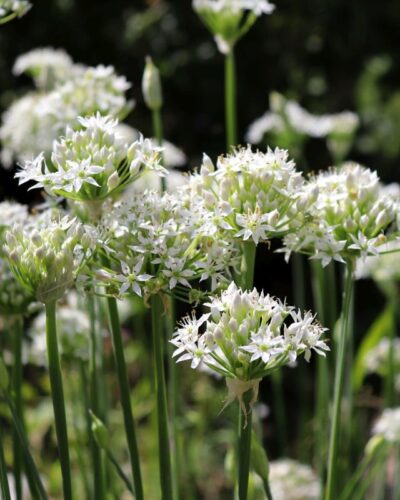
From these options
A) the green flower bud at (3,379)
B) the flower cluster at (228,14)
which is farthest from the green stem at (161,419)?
the flower cluster at (228,14)

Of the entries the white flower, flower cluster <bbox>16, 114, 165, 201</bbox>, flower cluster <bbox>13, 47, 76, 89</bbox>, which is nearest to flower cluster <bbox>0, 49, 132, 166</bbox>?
flower cluster <bbox>13, 47, 76, 89</bbox>

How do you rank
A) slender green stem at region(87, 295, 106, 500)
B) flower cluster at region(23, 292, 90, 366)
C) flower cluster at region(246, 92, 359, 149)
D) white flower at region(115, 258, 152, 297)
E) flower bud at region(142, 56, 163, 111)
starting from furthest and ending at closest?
1. flower cluster at region(246, 92, 359, 149)
2. flower cluster at region(23, 292, 90, 366)
3. flower bud at region(142, 56, 163, 111)
4. slender green stem at region(87, 295, 106, 500)
5. white flower at region(115, 258, 152, 297)

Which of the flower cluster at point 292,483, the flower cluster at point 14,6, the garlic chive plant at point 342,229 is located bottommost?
the flower cluster at point 292,483

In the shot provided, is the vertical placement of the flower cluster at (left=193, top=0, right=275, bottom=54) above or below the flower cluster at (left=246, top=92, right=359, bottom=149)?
above

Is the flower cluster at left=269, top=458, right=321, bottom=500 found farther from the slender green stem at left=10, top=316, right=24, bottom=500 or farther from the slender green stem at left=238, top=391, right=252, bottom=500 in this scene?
the slender green stem at left=238, top=391, right=252, bottom=500

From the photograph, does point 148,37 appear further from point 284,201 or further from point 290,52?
point 284,201

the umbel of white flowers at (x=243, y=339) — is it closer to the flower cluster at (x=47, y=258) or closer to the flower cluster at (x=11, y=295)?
the flower cluster at (x=47, y=258)

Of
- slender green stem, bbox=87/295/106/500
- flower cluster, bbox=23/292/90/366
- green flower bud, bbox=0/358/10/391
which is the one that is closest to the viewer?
green flower bud, bbox=0/358/10/391
